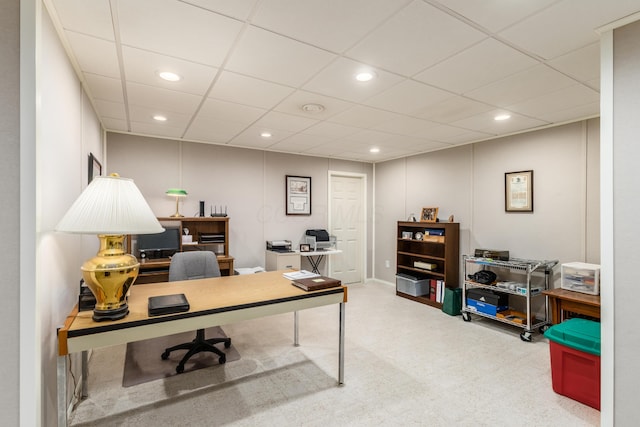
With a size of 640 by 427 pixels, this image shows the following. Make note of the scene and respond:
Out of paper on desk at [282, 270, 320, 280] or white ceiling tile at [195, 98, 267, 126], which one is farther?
white ceiling tile at [195, 98, 267, 126]

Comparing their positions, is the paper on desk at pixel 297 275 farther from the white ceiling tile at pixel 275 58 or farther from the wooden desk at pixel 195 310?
the white ceiling tile at pixel 275 58

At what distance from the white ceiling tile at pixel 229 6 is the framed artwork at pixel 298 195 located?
3.77m

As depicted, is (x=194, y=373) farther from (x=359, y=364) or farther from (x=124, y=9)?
(x=124, y=9)

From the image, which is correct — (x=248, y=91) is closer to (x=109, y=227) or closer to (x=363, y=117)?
(x=363, y=117)

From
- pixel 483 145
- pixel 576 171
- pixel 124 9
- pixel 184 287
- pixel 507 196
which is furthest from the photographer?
pixel 483 145

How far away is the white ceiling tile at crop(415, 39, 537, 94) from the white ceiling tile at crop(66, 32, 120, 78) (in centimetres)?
215

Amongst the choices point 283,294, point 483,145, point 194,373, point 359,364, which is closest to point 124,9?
point 283,294

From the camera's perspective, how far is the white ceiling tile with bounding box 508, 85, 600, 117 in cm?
259

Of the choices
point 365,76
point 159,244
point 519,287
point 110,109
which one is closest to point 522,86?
point 365,76

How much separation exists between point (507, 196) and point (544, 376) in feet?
7.35

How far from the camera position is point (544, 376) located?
104 inches

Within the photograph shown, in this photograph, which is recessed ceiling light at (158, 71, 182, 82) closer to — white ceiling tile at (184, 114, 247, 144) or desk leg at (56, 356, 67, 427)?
white ceiling tile at (184, 114, 247, 144)

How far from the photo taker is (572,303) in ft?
9.55

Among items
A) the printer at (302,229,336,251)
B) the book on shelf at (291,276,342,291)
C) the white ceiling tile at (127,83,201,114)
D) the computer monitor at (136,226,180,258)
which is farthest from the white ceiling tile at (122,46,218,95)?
the printer at (302,229,336,251)
